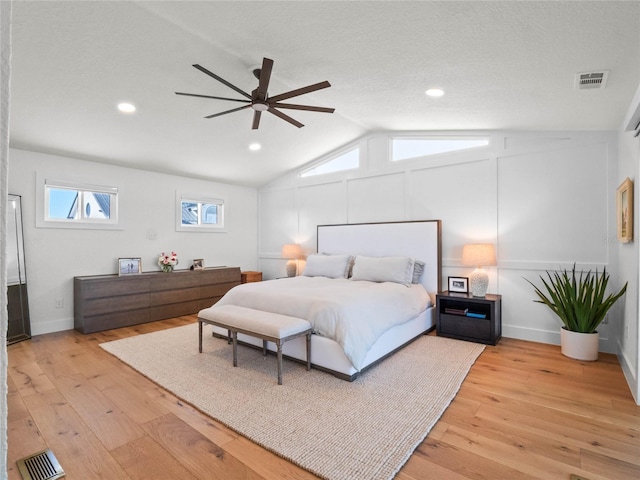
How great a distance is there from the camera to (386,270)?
13.9ft

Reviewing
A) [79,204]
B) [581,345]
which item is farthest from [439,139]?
[79,204]

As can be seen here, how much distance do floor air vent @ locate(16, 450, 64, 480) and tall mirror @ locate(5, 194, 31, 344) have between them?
2794mm

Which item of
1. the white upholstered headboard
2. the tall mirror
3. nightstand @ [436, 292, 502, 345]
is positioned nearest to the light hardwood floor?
nightstand @ [436, 292, 502, 345]

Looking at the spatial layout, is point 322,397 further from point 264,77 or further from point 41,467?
point 264,77

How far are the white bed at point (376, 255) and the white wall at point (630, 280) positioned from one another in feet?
5.98

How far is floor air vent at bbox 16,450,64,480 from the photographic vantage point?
1.68 m

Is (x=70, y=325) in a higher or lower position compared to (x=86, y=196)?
lower

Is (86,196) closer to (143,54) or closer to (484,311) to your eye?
(143,54)

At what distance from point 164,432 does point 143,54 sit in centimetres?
295

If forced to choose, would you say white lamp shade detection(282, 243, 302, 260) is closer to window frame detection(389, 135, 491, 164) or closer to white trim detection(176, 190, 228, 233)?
white trim detection(176, 190, 228, 233)

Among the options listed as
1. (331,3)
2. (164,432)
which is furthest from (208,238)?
(331,3)

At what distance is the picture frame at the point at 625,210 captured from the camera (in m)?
2.71

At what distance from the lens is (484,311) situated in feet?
12.5

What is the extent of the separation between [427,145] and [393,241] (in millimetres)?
1469
